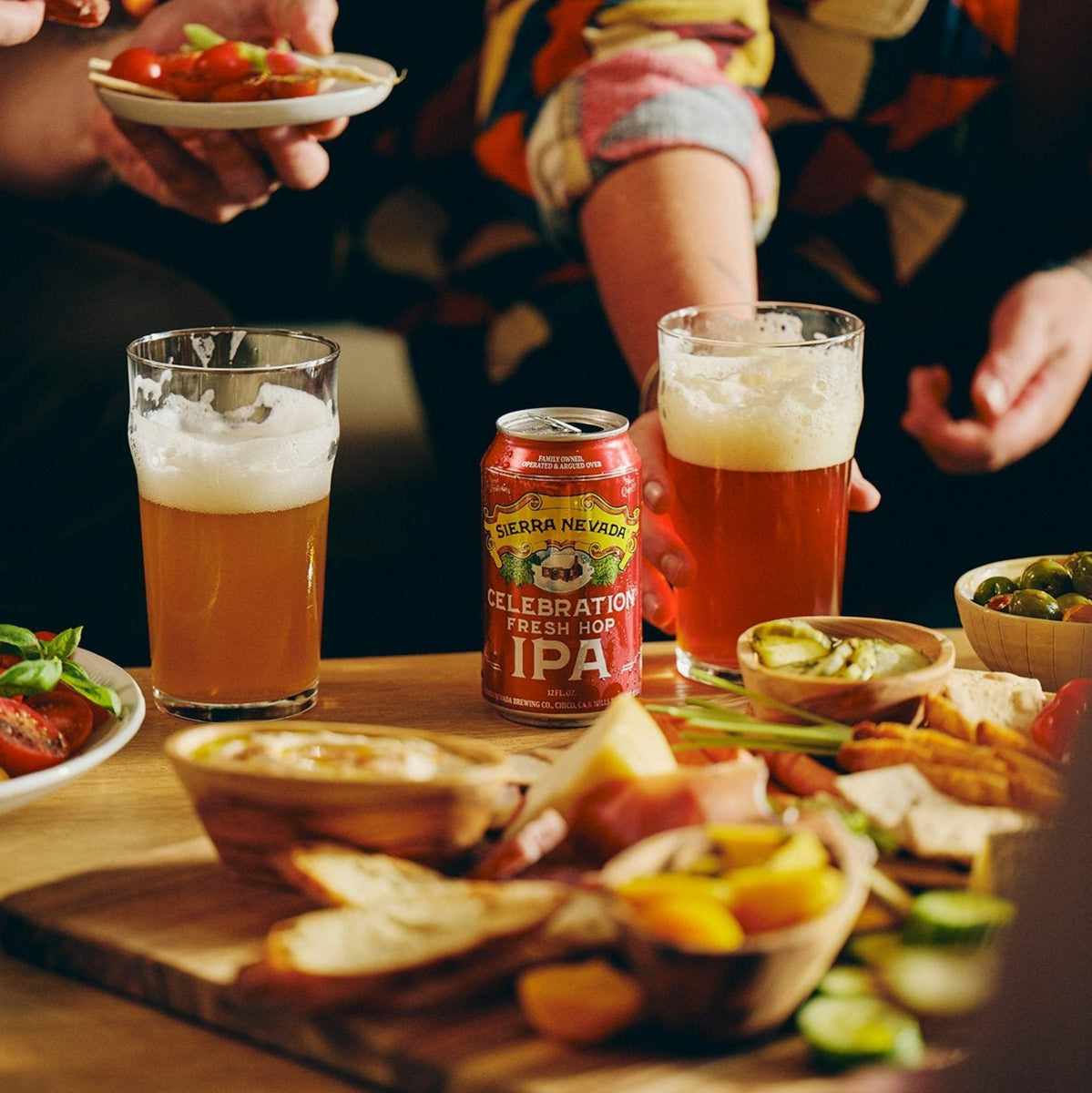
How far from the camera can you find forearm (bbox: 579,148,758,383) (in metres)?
1.77

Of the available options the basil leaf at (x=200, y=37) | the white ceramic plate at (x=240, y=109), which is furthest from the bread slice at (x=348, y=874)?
the basil leaf at (x=200, y=37)

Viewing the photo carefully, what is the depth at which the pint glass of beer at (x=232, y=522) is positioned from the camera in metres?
1.24

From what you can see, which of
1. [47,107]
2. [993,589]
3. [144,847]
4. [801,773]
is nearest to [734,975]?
[801,773]

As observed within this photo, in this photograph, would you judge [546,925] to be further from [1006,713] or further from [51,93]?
[51,93]

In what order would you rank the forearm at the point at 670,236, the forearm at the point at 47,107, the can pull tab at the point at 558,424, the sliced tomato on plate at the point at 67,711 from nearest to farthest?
the sliced tomato on plate at the point at 67,711
the can pull tab at the point at 558,424
the forearm at the point at 670,236
the forearm at the point at 47,107

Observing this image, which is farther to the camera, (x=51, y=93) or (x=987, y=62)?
(x=987, y=62)

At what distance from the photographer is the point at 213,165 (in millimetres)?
1868

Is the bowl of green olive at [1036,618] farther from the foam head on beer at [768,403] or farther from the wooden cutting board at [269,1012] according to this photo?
the wooden cutting board at [269,1012]

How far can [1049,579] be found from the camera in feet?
4.57

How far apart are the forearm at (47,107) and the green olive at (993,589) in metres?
1.35

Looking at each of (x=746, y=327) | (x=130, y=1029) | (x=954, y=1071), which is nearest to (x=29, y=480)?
(x=746, y=327)

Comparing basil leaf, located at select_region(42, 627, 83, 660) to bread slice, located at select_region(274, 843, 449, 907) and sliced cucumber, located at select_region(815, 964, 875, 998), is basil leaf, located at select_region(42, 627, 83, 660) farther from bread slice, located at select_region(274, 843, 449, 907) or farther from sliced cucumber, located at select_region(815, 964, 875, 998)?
sliced cucumber, located at select_region(815, 964, 875, 998)

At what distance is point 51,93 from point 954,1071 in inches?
77.8

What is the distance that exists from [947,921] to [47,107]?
1.73 m
